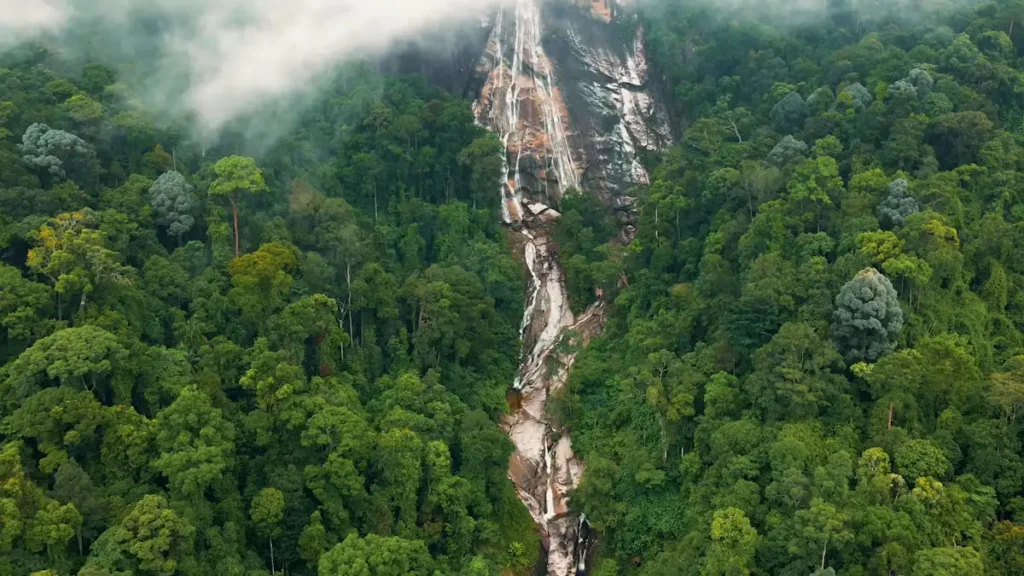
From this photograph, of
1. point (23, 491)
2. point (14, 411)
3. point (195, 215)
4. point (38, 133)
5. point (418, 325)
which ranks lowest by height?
point (23, 491)

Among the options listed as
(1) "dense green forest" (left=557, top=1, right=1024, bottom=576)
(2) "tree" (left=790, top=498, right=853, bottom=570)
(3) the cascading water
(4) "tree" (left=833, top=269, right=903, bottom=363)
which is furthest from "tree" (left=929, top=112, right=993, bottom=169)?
(2) "tree" (left=790, top=498, right=853, bottom=570)

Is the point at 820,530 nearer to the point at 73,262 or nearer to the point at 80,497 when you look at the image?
the point at 80,497

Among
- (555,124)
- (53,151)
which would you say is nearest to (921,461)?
(555,124)

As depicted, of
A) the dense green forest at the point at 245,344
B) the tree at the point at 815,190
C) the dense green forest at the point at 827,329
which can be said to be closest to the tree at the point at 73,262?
the dense green forest at the point at 245,344

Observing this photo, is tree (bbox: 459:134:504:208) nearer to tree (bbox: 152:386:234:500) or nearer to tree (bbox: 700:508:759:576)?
tree (bbox: 152:386:234:500)

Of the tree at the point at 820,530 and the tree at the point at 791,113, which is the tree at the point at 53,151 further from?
the tree at the point at 791,113

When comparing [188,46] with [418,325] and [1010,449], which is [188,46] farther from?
[1010,449]

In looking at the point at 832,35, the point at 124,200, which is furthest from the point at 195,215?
the point at 832,35
